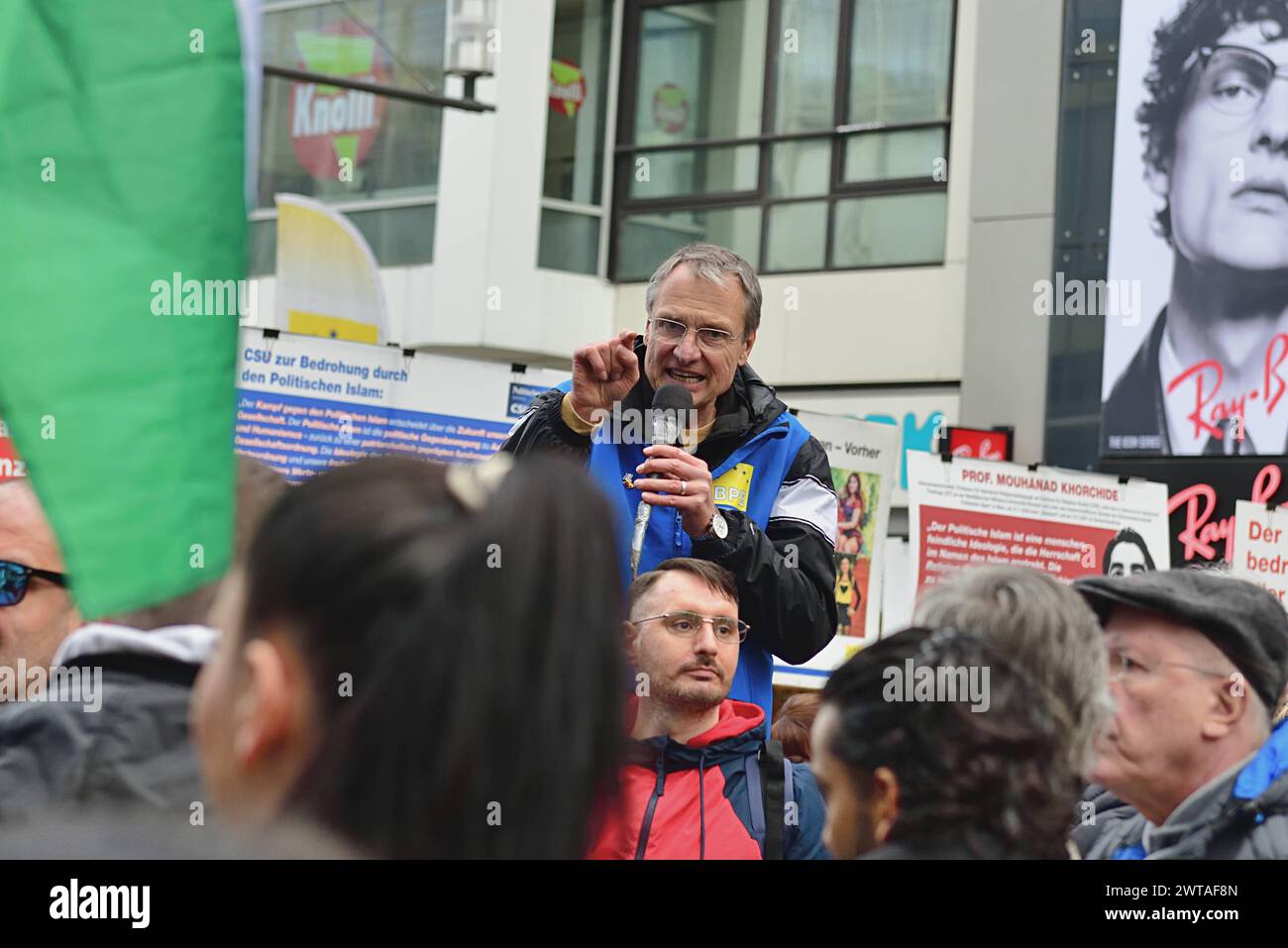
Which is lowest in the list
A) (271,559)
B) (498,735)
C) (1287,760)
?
(1287,760)

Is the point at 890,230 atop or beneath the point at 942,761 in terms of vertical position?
atop

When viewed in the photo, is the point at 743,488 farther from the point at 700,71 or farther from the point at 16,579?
the point at 700,71

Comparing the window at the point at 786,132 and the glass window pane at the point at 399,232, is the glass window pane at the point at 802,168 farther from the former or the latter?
the glass window pane at the point at 399,232

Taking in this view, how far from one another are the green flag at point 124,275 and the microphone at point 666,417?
1.56 metres

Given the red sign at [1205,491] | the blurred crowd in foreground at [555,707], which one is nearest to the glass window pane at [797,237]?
the red sign at [1205,491]

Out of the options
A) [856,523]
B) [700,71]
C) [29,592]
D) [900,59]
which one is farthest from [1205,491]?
[29,592]

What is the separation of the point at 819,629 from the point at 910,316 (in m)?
12.9

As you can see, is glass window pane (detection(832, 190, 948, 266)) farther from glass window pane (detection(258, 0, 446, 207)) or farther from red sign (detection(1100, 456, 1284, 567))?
glass window pane (detection(258, 0, 446, 207))

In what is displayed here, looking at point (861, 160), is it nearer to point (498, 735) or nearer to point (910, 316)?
point (910, 316)

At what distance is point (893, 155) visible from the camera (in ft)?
55.6

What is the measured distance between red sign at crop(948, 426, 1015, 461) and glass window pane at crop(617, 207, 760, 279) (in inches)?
130

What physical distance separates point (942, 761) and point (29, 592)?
2196 millimetres

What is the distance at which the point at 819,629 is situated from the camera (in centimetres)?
384

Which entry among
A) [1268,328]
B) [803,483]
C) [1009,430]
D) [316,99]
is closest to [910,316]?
[1009,430]
